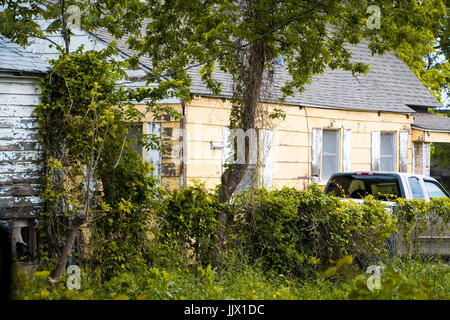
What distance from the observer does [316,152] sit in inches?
612

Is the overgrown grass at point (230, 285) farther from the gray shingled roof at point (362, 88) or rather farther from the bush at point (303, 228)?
the gray shingled roof at point (362, 88)

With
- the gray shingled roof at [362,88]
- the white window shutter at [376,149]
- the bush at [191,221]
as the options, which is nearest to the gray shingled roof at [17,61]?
the bush at [191,221]

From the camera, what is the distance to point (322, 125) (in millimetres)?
15625

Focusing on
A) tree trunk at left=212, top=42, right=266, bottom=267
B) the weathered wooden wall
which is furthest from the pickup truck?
the weathered wooden wall

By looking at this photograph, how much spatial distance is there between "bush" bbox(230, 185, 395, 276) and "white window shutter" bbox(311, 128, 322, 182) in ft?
22.3

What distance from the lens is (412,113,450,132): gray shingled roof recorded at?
707 inches

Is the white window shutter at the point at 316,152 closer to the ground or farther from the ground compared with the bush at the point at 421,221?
farther from the ground

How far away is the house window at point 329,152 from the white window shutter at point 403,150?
2.57 m

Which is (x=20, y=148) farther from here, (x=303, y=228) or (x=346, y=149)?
(x=346, y=149)

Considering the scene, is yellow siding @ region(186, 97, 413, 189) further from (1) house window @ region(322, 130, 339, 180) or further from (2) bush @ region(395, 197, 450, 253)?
(2) bush @ region(395, 197, 450, 253)

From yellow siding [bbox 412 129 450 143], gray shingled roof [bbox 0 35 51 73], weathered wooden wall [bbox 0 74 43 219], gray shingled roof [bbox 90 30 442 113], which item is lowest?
weathered wooden wall [bbox 0 74 43 219]

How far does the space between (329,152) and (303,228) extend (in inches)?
324

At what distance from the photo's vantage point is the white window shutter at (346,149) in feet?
53.1

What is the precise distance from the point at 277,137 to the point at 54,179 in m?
8.28
